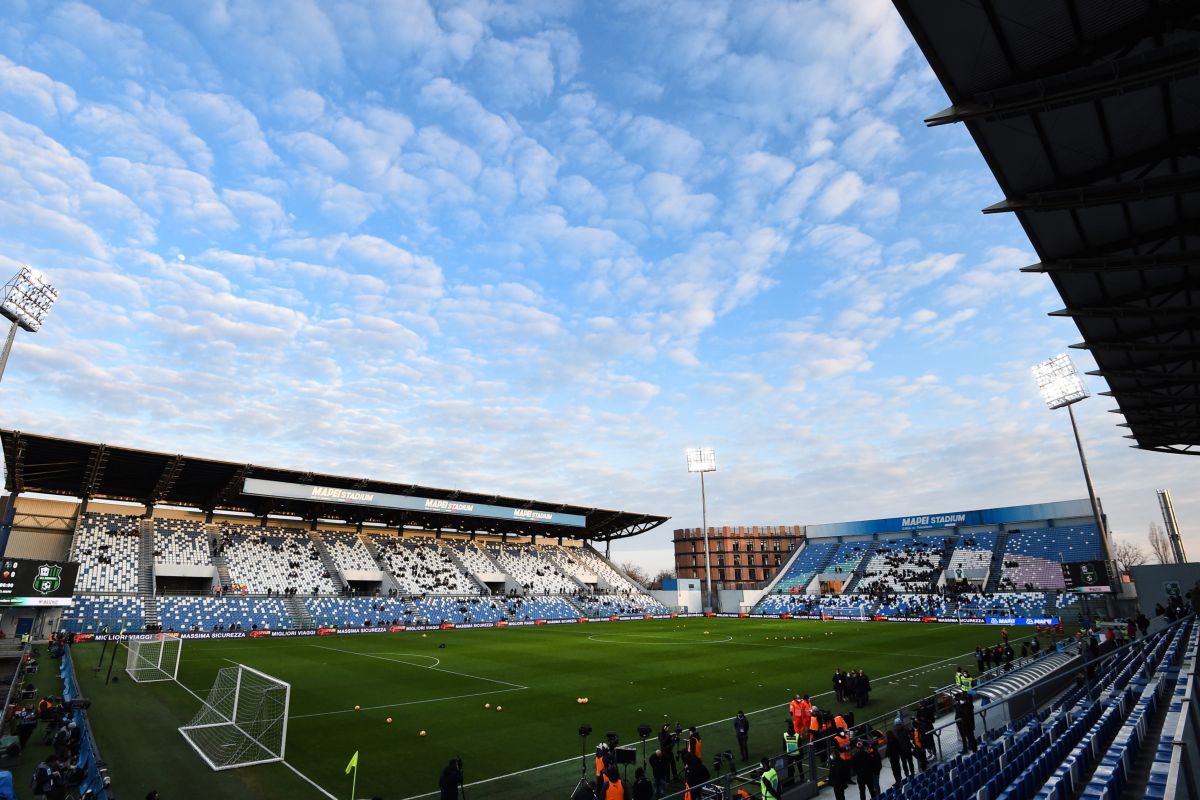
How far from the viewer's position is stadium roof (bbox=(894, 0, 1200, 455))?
860cm

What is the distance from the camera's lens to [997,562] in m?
68.3

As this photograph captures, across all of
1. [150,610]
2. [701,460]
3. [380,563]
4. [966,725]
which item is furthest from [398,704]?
[701,460]

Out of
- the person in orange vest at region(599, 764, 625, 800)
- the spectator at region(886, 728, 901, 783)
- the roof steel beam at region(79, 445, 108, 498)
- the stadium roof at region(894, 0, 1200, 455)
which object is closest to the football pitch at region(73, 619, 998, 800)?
the person in orange vest at region(599, 764, 625, 800)

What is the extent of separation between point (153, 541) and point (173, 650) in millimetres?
24009

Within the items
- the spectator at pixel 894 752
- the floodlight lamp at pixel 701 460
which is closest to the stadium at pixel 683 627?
the spectator at pixel 894 752

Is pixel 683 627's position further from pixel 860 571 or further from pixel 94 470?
pixel 94 470

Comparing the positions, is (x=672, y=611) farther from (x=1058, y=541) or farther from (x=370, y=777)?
(x=370, y=777)

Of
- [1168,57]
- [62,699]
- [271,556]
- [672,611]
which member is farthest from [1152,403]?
[271,556]

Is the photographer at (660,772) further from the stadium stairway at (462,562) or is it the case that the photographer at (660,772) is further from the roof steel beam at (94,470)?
the stadium stairway at (462,562)

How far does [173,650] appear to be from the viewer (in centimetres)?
3519

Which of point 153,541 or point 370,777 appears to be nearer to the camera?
point 370,777

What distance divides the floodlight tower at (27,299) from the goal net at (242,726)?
18.5m

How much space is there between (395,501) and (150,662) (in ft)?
119

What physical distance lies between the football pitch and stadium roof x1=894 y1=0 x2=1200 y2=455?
565 inches
